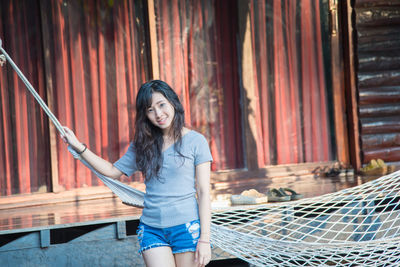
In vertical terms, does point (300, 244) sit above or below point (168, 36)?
below

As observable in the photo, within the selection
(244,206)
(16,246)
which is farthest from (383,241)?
(16,246)

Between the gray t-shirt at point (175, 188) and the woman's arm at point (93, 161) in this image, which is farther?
the woman's arm at point (93, 161)

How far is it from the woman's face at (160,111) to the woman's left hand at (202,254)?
53cm

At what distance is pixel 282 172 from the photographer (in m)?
5.50

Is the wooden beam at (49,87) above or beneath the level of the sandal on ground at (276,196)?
above

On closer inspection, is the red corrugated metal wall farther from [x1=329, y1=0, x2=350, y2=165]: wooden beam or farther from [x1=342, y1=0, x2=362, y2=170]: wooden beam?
[x1=342, y1=0, x2=362, y2=170]: wooden beam

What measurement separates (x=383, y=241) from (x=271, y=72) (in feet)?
9.82

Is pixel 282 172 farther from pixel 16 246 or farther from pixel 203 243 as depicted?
pixel 203 243

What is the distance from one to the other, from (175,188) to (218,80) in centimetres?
329

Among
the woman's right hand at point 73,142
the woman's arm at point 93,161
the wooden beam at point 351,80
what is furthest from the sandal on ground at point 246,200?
the wooden beam at point 351,80

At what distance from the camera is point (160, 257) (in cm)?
224

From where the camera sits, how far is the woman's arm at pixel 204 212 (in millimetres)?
2229

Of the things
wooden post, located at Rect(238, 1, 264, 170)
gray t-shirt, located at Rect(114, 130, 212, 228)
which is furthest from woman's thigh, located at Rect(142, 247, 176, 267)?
wooden post, located at Rect(238, 1, 264, 170)

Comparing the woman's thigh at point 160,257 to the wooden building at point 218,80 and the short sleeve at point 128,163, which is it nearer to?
the short sleeve at point 128,163
